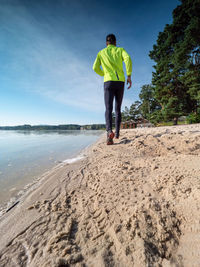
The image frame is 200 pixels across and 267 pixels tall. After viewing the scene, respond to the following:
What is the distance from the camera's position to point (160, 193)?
0.79 metres

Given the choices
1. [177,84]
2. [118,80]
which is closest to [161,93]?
[177,84]

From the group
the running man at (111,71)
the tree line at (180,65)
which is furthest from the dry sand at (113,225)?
the tree line at (180,65)

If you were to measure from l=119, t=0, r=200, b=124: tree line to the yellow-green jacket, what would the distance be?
9.72 m

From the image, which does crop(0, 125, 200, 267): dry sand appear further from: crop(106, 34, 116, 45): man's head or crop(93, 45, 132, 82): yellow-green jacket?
crop(106, 34, 116, 45): man's head

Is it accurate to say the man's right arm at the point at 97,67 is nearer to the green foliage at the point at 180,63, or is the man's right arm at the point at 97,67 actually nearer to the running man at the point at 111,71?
the running man at the point at 111,71

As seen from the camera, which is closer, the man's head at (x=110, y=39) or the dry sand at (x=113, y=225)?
the dry sand at (x=113, y=225)

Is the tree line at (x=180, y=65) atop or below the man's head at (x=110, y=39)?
atop

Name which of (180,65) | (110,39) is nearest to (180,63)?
(180,65)

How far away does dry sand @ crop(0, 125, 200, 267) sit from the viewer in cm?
47

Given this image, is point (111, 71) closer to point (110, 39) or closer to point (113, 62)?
point (113, 62)

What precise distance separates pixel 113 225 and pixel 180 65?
50.8 ft

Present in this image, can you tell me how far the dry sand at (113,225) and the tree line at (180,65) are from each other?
11.4 metres

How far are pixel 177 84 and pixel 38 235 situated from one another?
54.4ft

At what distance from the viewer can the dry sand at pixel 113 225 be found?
47cm
